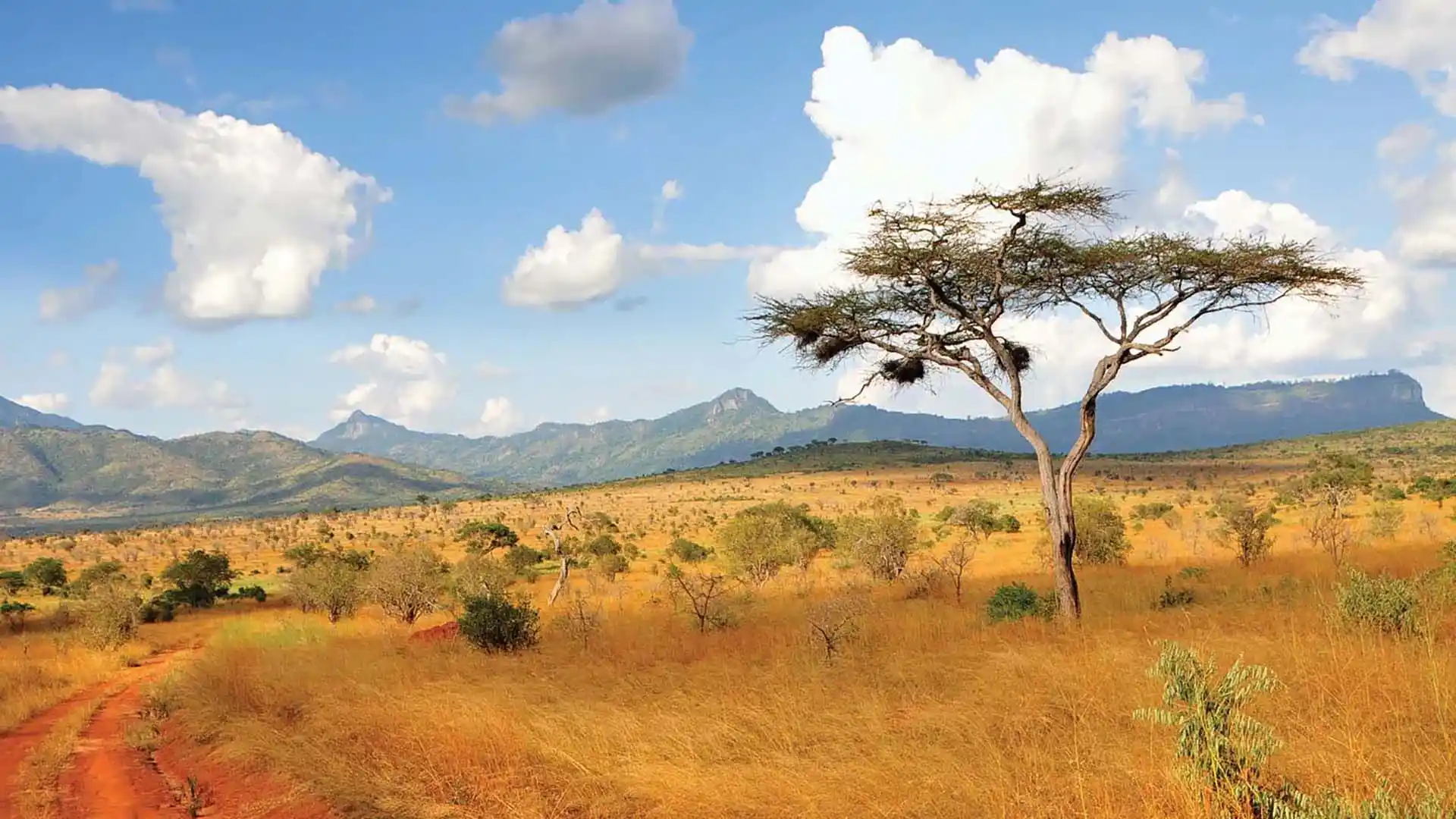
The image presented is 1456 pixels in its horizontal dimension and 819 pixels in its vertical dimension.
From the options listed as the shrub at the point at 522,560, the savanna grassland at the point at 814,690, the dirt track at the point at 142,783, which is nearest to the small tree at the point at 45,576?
the savanna grassland at the point at 814,690

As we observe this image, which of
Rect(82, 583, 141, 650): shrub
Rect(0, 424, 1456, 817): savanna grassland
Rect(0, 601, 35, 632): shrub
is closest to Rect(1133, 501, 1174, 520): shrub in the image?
Rect(0, 424, 1456, 817): savanna grassland

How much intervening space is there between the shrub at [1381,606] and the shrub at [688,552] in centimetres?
3367

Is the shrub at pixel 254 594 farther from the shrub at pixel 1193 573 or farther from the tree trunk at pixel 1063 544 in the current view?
the shrub at pixel 1193 573

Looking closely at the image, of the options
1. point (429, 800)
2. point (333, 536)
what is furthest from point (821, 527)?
point (333, 536)

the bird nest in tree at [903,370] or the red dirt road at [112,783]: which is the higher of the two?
the bird nest in tree at [903,370]

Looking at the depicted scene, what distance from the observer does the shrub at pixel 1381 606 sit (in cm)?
1015

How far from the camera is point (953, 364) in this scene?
55.2 ft

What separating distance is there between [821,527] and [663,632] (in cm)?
2599

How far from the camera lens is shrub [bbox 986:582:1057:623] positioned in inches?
583

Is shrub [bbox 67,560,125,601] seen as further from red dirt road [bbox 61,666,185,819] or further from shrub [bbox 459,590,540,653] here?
shrub [bbox 459,590,540,653]

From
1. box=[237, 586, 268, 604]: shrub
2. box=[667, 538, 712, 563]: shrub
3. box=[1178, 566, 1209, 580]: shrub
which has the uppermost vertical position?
box=[1178, 566, 1209, 580]: shrub

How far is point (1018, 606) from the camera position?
15305 mm

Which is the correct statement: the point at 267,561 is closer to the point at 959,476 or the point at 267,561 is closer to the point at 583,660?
the point at 583,660

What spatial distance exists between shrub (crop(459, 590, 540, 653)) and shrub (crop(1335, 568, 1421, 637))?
1329 cm
